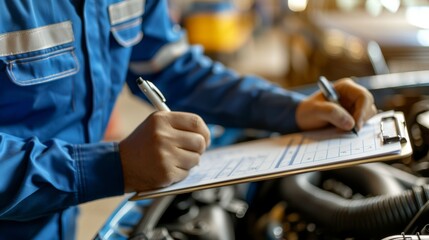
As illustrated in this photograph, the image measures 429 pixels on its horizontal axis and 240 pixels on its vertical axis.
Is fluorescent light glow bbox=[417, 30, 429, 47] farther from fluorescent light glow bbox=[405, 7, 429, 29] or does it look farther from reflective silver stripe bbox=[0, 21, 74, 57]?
reflective silver stripe bbox=[0, 21, 74, 57]

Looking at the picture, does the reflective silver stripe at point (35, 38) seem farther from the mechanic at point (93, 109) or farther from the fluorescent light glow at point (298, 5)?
the fluorescent light glow at point (298, 5)

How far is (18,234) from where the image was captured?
888 mm

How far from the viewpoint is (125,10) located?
1.08 metres

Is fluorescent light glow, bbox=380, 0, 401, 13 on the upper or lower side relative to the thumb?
lower

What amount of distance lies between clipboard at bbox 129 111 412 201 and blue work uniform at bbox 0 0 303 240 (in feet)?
0.34

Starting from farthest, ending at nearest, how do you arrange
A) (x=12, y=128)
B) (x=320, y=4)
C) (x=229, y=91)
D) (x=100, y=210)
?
(x=320, y=4)
(x=100, y=210)
(x=229, y=91)
(x=12, y=128)

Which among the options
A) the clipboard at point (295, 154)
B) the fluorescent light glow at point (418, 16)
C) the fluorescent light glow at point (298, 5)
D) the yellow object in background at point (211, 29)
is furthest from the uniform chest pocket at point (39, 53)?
the yellow object in background at point (211, 29)

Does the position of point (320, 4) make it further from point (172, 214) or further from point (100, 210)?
point (172, 214)

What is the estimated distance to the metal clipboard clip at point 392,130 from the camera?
831mm

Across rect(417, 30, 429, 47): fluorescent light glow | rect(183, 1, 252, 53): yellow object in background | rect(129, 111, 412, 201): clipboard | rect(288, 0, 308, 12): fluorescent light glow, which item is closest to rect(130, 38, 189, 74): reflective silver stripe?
rect(129, 111, 412, 201): clipboard

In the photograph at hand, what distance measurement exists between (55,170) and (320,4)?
9.99 feet

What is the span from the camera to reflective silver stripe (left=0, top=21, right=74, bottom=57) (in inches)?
33.5

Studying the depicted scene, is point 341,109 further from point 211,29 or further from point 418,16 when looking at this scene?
point 211,29

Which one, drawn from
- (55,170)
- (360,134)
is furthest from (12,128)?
(360,134)
